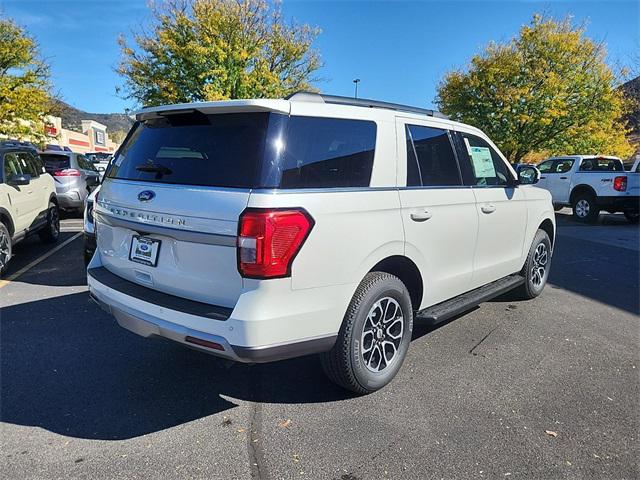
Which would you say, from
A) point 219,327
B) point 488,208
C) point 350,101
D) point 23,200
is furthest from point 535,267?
point 23,200

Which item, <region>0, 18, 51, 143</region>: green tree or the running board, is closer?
the running board

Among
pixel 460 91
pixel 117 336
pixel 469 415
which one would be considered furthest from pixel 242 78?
pixel 469 415

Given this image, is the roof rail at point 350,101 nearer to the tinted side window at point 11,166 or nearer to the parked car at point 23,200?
the parked car at point 23,200

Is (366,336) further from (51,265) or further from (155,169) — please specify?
(51,265)

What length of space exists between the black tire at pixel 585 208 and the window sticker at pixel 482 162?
10.6m

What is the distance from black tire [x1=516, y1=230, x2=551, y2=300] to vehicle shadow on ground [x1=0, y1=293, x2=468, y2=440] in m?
1.69

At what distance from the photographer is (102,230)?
337 cm

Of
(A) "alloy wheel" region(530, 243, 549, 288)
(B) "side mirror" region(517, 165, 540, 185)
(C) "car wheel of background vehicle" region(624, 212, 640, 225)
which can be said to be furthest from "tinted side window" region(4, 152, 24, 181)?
(C) "car wheel of background vehicle" region(624, 212, 640, 225)

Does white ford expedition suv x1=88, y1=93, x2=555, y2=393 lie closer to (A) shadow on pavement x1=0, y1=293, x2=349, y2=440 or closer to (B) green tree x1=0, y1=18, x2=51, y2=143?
(A) shadow on pavement x1=0, y1=293, x2=349, y2=440

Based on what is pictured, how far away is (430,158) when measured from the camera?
12.0 ft

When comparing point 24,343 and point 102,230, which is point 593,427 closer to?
point 102,230

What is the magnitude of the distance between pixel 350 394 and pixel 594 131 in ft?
71.7

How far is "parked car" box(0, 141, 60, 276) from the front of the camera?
6.05m

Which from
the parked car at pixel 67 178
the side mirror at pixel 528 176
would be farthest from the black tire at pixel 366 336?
the parked car at pixel 67 178
